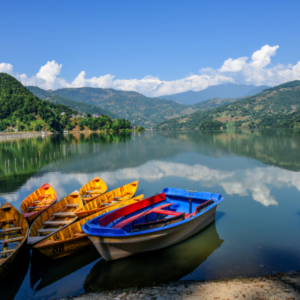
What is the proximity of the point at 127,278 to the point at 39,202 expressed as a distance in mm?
10799

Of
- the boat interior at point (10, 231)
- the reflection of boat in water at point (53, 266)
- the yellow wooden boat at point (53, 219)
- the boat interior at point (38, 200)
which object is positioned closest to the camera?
the reflection of boat in water at point (53, 266)

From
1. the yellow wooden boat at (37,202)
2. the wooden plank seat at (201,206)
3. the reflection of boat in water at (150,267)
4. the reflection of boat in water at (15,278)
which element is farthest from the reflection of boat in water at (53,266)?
the wooden plank seat at (201,206)

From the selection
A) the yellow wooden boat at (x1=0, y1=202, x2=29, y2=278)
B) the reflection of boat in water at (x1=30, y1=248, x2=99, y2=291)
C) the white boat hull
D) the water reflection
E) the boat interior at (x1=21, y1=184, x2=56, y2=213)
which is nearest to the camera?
the yellow wooden boat at (x1=0, y1=202, x2=29, y2=278)

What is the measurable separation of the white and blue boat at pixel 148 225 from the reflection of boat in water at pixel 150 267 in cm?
38

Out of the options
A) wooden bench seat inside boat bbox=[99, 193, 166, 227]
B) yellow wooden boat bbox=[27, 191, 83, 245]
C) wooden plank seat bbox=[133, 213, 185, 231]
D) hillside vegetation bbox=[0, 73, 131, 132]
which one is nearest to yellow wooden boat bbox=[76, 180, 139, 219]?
yellow wooden boat bbox=[27, 191, 83, 245]

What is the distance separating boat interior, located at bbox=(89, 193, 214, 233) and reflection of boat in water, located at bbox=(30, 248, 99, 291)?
5.84ft

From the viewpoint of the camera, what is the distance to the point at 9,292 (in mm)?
9844

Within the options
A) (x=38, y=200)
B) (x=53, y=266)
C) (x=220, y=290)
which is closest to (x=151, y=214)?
(x=53, y=266)

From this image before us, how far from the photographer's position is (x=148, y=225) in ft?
41.7

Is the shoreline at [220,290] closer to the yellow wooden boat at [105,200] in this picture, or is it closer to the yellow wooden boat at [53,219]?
the yellow wooden boat at [53,219]

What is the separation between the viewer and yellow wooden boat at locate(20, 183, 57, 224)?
16391 mm

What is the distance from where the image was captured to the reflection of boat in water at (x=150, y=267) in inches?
409

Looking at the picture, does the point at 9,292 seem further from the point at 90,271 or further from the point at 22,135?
the point at 22,135

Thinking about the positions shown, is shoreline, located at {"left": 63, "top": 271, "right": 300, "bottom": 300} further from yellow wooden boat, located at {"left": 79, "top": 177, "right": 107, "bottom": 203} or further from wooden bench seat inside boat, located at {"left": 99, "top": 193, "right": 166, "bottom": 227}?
yellow wooden boat, located at {"left": 79, "top": 177, "right": 107, "bottom": 203}
